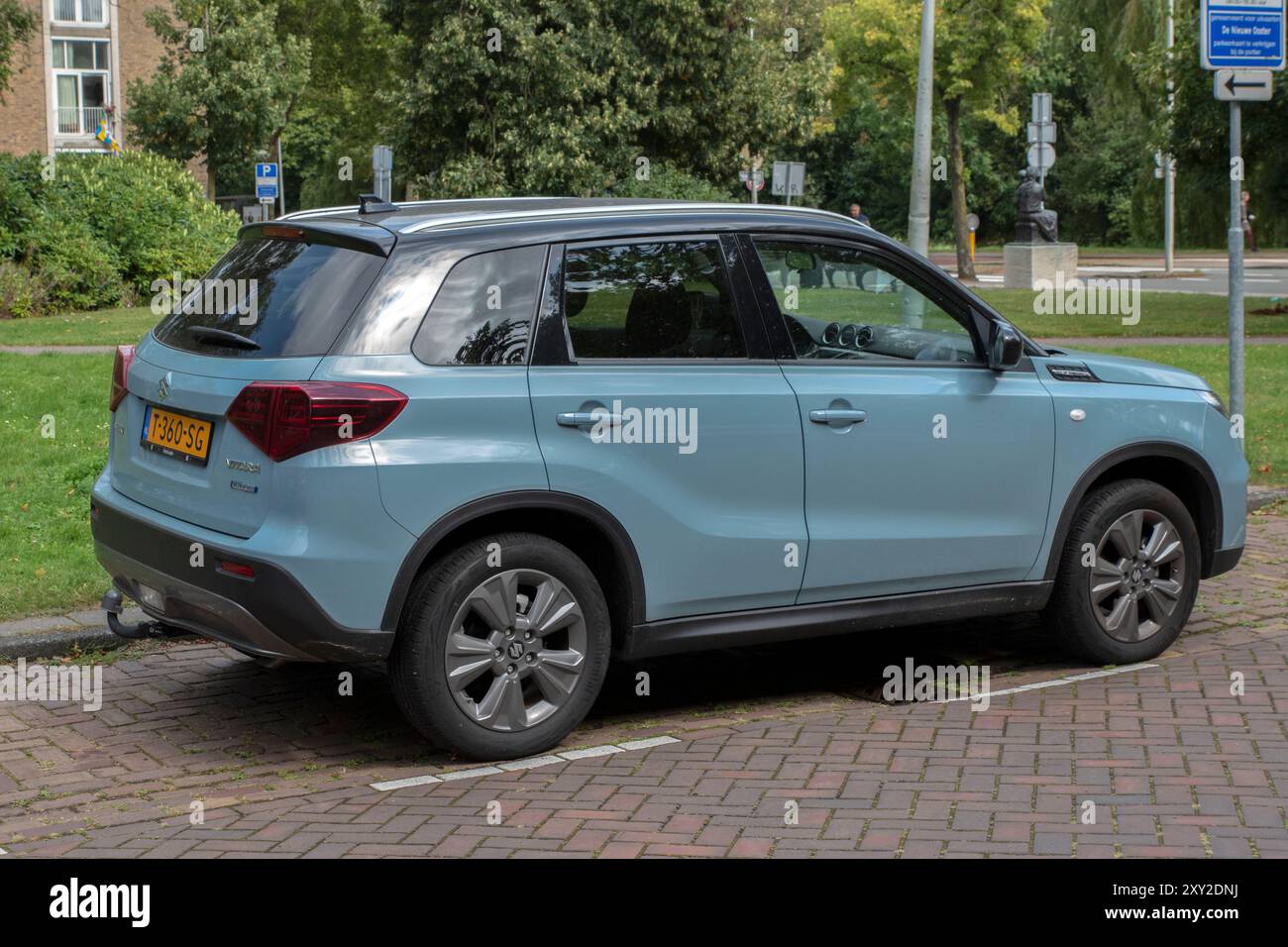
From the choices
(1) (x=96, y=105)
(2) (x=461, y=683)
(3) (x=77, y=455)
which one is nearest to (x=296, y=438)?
(2) (x=461, y=683)

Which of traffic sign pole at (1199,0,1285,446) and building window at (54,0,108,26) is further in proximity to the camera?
building window at (54,0,108,26)

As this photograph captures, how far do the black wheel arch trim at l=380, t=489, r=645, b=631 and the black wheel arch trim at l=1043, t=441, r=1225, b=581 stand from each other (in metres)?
1.86

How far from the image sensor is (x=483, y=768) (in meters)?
5.44

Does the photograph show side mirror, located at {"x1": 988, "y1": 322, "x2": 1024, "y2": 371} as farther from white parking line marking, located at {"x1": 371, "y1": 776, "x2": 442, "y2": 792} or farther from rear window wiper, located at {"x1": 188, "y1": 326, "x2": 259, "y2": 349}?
rear window wiper, located at {"x1": 188, "y1": 326, "x2": 259, "y2": 349}

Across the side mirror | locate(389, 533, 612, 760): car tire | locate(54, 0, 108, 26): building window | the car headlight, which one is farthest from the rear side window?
locate(54, 0, 108, 26): building window

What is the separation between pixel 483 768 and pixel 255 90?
144 ft

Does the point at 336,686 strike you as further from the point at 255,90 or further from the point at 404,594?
the point at 255,90

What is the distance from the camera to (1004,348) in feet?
20.3

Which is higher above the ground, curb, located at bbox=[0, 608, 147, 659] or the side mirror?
the side mirror

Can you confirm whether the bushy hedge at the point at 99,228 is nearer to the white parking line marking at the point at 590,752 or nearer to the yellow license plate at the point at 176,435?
the yellow license plate at the point at 176,435

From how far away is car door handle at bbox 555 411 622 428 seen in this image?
17.7 ft

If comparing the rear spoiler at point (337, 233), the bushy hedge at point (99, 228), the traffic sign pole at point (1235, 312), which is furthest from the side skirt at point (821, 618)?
the bushy hedge at point (99, 228)

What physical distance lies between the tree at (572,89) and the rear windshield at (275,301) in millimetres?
24569

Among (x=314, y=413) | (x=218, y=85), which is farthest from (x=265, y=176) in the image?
(x=314, y=413)
